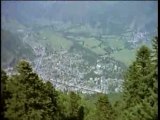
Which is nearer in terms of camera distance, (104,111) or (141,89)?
(141,89)

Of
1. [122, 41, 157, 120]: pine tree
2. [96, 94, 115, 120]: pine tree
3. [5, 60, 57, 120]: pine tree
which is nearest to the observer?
[122, 41, 157, 120]: pine tree

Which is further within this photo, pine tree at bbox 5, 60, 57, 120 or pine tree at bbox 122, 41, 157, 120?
pine tree at bbox 5, 60, 57, 120

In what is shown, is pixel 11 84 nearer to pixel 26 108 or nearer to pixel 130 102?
pixel 26 108

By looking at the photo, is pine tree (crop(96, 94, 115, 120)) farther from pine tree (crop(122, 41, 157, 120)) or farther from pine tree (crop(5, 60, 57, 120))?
pine tree (crop(5, 60, 57, 120))

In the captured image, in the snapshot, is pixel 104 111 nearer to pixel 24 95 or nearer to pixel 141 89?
pixel 141 89

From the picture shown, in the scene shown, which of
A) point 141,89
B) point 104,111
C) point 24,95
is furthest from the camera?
point 104,111

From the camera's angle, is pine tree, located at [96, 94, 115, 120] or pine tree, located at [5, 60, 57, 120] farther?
pine tree, located at [96, 94, 115, 120]

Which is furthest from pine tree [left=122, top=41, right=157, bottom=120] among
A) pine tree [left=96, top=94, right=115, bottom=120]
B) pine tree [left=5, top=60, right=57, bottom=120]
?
pine tree [left=96, top=94, right=115, bottom=120]

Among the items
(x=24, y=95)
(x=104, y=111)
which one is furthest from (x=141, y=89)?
(x=104, y=111)

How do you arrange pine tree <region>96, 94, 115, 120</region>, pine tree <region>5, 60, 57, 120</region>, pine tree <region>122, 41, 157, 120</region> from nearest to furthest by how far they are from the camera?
pine tree <region>122, 41, 157, 120</region> < pine tree <region>5, 60, 57, 120</region> < pine tree <region>96, 94, 115, 120</region>

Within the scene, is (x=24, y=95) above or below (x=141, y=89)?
below

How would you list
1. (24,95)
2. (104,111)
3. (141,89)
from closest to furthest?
(24,95), (141,89), (104,111)
